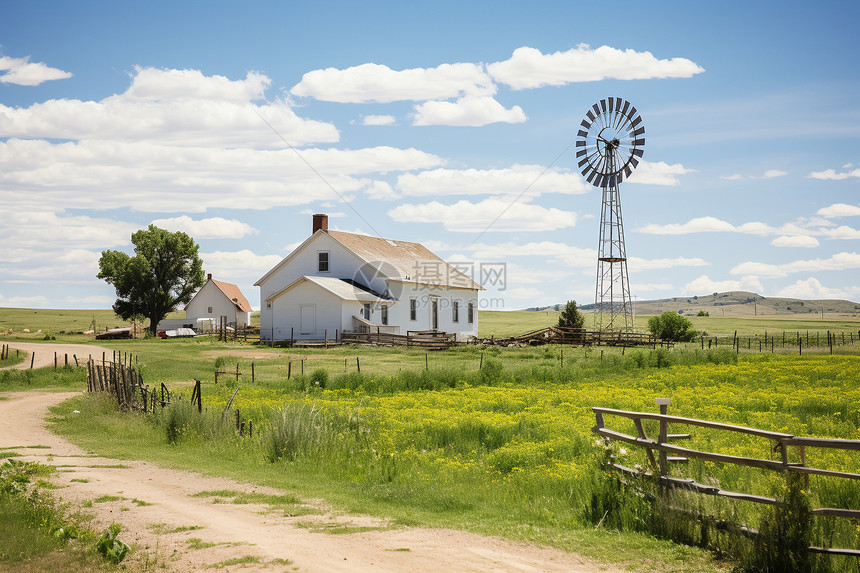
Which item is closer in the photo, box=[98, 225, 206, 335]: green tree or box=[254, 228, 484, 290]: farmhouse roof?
box=[254, 228, 484, 290]: farmhouse roof

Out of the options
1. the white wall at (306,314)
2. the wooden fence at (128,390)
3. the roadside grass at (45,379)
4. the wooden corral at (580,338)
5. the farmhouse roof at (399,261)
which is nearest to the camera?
the wooden fence at (128,390)

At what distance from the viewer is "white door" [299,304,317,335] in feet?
161

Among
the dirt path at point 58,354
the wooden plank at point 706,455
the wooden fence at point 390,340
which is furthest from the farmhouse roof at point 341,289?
the wooden plank at point 706,455

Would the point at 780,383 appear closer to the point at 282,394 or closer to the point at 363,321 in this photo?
the point at 282,394

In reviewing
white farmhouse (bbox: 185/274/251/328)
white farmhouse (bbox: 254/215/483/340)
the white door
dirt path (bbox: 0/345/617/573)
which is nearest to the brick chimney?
white farmhouse (bbox: 254/215/483/340)

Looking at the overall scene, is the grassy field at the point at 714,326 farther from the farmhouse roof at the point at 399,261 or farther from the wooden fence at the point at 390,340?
the wooden fence at the point at 390,340

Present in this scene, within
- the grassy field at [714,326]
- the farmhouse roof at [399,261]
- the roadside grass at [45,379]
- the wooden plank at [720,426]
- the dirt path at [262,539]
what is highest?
the farmhouse roof at [399,261]

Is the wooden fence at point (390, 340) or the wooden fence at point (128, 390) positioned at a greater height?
the wooden fence at point (390, 340)

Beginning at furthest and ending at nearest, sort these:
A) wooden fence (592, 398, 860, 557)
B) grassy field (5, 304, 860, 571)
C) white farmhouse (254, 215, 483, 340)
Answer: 1. white farmhouse (254, 215, 483, 340)
2. grassy field (5, 304, 860, 571)
3. wooden fence (592, 398, 860, 557)

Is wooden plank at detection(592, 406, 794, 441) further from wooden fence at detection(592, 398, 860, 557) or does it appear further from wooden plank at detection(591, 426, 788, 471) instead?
wooden plank at detection(591, 426, 788, 471)

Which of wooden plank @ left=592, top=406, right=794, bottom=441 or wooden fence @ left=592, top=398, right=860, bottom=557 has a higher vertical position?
wooden plank @ left=592, top=406, right=794, bottom=441

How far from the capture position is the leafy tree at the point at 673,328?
62719 millimetres

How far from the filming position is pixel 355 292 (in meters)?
49.1

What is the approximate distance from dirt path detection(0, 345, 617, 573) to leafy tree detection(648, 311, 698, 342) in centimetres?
5557
